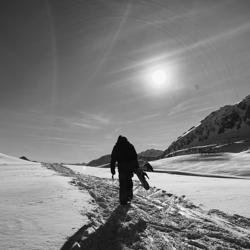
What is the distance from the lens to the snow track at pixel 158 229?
4887 mm

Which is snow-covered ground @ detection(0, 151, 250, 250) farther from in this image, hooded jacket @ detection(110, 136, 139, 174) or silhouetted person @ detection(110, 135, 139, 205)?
hooded jacket @ detection(110, 136, 139, 174)

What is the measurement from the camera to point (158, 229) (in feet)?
19.4

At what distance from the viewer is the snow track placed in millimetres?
4887

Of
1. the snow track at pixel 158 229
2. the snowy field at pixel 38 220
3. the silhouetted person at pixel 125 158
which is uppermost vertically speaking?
the silhouetted person at pixel 125 158

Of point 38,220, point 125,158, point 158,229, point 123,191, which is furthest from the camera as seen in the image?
point 125,158

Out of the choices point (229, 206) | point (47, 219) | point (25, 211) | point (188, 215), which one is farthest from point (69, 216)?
point (229, 206)

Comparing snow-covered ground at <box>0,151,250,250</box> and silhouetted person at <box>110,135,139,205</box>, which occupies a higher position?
silhouetted person at <box>110,135,139,205</box>

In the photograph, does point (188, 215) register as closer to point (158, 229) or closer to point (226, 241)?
point (158, 229)

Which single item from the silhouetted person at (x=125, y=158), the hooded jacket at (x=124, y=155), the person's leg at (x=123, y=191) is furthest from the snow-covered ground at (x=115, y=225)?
the hooded jacket at (x=124, y=155)

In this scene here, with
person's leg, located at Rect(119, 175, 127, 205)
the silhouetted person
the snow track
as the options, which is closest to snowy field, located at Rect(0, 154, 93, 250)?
the snow track

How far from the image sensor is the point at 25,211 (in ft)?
22.4

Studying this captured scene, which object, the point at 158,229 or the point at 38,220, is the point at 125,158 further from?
the point at 38,220

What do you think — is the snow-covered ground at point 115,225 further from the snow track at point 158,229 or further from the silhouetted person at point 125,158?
the silhouetted person at point 125,158

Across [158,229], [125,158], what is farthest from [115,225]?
[125,158]
